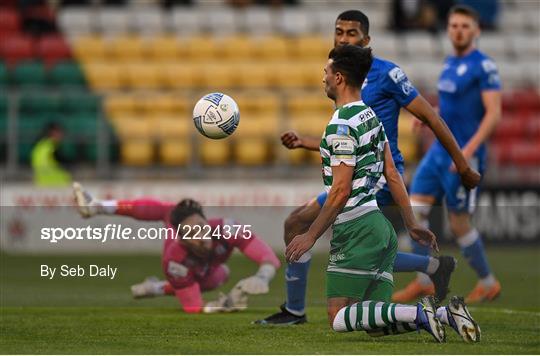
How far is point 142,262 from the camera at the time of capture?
1358cm

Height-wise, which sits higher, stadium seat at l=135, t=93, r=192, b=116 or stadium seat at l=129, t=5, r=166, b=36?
stadium seat at l=129, t=5, r=166, b=36

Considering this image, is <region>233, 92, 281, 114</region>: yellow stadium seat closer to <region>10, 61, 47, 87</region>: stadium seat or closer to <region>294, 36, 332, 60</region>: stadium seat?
<region>294, 36, 332, 60</region>: stadium seat

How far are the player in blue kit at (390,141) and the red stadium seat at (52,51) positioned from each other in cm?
1245

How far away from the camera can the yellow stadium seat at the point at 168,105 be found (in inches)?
741

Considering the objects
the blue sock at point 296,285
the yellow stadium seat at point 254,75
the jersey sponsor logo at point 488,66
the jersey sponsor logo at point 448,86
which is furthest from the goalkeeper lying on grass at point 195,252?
the yellow stadium seat at point 254,75

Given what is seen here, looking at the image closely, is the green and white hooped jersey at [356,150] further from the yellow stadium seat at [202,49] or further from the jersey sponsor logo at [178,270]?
the yellow stadium seat at [202,49]

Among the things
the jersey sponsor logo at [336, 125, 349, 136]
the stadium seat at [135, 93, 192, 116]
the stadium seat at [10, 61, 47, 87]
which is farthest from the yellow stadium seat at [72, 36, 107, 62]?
the jersey sponsor logo at [336, 125, 349, 136]

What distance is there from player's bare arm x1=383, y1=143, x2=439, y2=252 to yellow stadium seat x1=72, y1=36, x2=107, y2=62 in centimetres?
1368

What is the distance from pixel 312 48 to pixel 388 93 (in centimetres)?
1337

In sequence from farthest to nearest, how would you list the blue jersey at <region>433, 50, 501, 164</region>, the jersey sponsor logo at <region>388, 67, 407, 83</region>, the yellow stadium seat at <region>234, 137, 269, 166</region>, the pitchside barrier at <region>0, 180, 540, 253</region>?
the yellow stadium seat at <region>234, 137, 269, 166</region>
the pitchside barrier at <region>0, 180, 540, 253</region>
the blue jersey at <region>433, 50, 501, 164</region>
the jersey sponsor logo at <region>388, 67, 407, 83</region>

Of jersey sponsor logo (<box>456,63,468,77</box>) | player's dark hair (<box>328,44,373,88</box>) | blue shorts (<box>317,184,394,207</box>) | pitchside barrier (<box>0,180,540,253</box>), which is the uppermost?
player's dark hair (<box>328,44,373,88</box>)

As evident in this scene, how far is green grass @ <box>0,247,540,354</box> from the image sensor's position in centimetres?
708

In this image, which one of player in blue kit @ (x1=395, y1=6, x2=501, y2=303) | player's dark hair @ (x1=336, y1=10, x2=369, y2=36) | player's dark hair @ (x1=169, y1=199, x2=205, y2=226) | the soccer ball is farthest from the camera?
player in blue kit @ (x1=395, y1=6, x2=501, y2=303)

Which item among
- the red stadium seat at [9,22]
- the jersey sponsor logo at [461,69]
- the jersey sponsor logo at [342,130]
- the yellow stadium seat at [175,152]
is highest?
the red stadium seat at [9,22]
